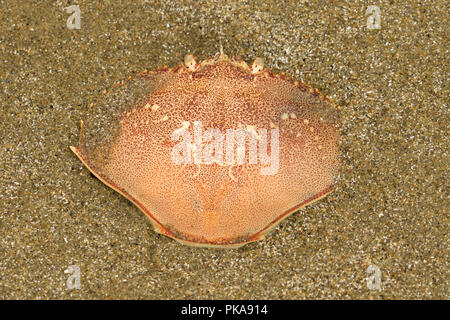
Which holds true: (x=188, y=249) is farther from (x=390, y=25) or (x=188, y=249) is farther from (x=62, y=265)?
(x=390, y=25)

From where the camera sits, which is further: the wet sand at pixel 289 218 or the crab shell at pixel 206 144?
the wet sand at pixel 289 218

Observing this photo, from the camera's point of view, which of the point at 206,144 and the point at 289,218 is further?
the point at 289,218

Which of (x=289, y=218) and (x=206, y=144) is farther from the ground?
(x=206, y=144)

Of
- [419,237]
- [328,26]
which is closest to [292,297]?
[419,237]

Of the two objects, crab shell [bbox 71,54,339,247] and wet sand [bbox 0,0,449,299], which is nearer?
crab shell [bbox 71,54,339,247]
